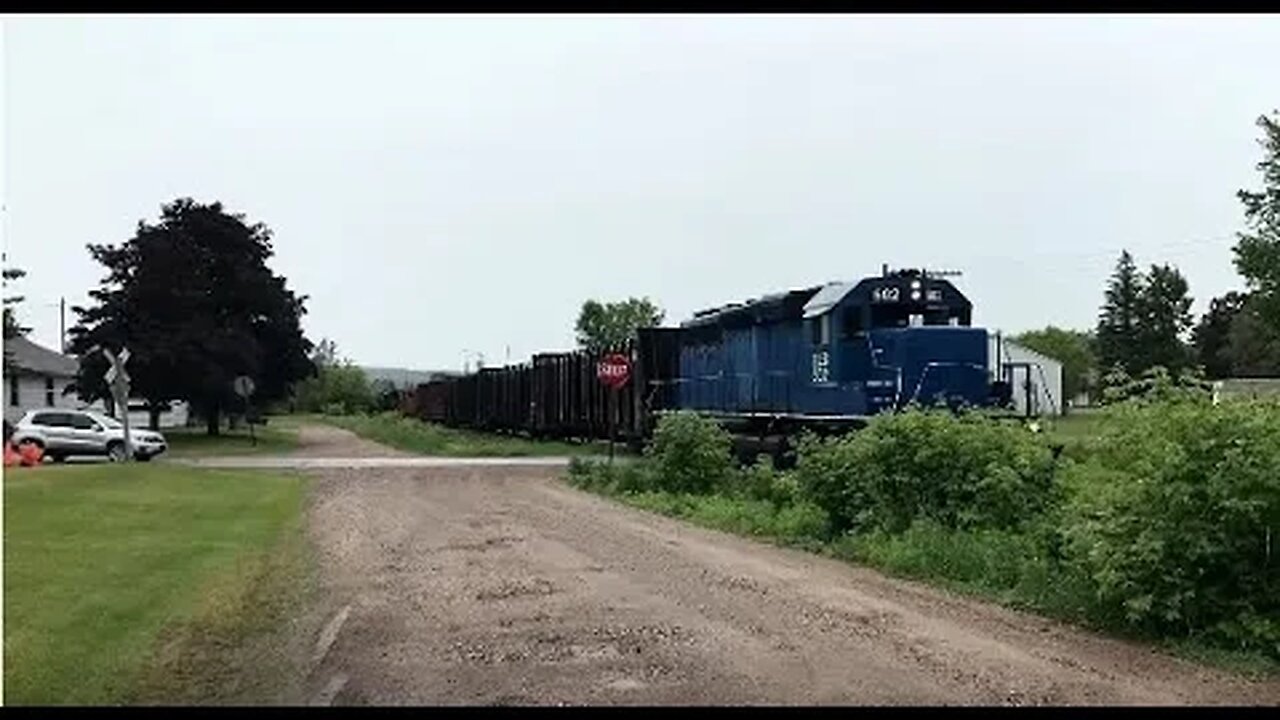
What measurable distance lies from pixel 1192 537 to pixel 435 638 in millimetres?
5698

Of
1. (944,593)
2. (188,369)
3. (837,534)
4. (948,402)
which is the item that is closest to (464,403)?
(188,369)

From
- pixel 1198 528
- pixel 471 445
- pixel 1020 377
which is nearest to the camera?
pixel 1198 528

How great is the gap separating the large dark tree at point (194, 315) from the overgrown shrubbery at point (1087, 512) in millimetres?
44512

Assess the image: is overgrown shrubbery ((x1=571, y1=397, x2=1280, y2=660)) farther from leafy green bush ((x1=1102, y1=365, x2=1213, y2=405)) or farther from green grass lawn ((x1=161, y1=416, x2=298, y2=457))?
green grass lawn ((x1=161, y1=416, x2=298, y2=457))

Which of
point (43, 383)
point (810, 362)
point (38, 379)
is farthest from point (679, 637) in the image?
point (43, 383)

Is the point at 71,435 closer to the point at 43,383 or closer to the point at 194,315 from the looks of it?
the point at 194,315

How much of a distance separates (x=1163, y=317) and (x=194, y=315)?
221ft

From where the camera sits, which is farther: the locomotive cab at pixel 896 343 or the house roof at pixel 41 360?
the house roof at pixel 41 360

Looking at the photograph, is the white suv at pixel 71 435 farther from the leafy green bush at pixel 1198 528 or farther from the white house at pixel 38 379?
the leafy green bush at pixel 1198 528

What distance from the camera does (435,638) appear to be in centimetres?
1068

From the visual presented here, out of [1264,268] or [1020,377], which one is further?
[1264,268]

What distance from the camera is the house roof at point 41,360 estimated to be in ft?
237

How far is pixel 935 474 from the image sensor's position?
1677 centimetres

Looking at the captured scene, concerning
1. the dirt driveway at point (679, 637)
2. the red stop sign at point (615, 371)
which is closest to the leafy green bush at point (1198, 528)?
the dirt driveway at point (679, 637)
